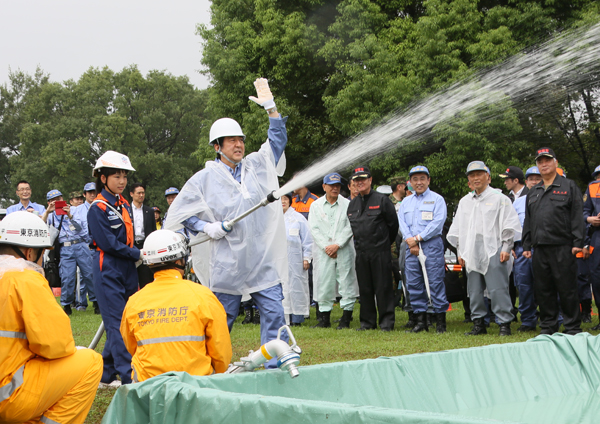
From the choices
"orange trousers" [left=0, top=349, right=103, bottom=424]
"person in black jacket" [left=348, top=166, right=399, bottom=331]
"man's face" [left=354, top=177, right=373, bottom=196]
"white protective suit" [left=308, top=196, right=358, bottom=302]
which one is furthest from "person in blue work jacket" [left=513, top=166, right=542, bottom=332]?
"orange trousers" [left=0, top=349, right=103, bottom=424]

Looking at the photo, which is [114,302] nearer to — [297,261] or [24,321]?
[24,321]

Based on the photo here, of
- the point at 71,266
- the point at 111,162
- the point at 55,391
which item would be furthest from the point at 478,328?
the point at 71,266

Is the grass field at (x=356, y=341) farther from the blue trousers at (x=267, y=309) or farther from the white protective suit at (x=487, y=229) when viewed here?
the blue trousers at (x=267, y=309)

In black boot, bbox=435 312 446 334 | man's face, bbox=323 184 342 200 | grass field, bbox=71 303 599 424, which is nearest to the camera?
grass field, bbox=71 303 599 424

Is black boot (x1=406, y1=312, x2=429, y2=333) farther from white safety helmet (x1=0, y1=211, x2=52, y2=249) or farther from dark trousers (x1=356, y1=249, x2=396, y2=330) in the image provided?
white safety helmet (x1=0, y1=211, x2=52, y2=249)

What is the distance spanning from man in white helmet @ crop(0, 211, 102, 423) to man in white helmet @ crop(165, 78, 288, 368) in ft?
5.97

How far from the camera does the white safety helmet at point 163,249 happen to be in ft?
14.7

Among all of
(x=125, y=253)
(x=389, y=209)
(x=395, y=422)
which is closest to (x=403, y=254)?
(x=389, y=209)

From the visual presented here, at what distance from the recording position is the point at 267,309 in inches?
230

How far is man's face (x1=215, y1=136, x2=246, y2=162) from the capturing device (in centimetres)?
610

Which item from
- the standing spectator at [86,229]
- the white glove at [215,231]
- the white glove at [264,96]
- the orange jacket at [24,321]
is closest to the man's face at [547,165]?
the white glove at [264,96]

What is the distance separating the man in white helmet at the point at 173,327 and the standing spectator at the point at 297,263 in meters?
6.25

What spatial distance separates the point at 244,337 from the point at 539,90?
15.9 metres

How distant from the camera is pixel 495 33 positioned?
64.7ft
